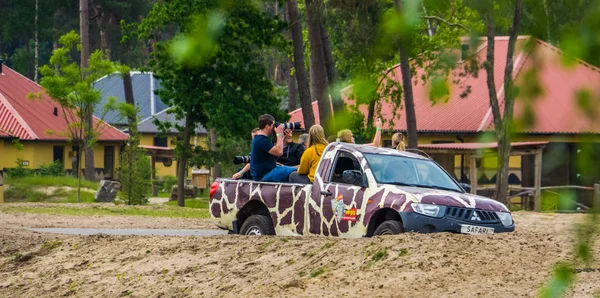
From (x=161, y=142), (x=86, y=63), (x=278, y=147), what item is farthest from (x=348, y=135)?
(x=161, y=142)

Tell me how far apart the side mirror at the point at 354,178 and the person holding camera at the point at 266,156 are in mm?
1689

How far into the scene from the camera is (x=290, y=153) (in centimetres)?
1684

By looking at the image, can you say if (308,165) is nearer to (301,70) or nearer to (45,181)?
(301,70)

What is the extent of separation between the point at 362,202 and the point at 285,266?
2.83 m

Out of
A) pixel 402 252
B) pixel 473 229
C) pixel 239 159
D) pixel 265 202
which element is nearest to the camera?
pixel 402 252

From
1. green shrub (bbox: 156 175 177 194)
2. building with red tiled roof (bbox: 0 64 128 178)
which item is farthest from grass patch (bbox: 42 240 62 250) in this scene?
green shrub (bbox: 156 175 177 194)

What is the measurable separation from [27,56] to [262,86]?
55295 mm

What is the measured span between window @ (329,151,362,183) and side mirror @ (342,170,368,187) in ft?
1.52

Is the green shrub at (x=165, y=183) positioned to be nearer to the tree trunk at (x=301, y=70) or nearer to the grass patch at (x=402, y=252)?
the tree trunk at (x=301, y=70)

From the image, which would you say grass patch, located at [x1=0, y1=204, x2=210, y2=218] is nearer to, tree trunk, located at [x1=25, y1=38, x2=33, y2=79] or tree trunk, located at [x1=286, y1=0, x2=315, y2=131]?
tree trunk, located at [x1=286, y1=0, x2=315, y2=131]

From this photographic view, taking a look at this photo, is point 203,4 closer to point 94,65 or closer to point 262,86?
point 262,86

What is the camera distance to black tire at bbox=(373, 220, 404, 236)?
1298 centimetres

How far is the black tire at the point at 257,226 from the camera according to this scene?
14695mm

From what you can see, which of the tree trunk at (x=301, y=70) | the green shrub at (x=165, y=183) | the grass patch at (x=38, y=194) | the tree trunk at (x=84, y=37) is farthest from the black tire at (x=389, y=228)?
the green shrub at (x=165, y=183)
